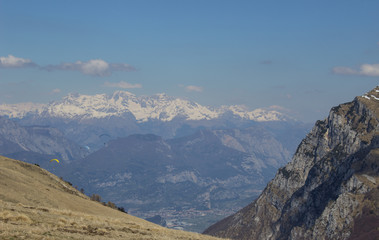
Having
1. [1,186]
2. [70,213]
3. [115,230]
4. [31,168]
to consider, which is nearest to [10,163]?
[31,168]

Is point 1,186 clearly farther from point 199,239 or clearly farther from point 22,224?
point 199,239

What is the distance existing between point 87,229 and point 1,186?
3942cm

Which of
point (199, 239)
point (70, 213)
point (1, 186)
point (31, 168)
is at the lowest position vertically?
point (199, 239)

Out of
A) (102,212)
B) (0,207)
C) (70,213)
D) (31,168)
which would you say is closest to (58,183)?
(31,168)

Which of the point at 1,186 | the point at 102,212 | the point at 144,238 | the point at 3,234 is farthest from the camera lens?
A: the point at 102,212

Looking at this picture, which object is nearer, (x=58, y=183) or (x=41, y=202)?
(x=41, y=202)

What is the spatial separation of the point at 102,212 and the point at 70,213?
94.6ft

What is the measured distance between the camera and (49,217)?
68062 millimetres

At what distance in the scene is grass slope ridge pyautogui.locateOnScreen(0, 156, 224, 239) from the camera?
5469 centimetres

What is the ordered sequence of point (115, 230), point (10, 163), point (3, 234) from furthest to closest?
point (10, 163) < point (115, 230) < point (3, 234)

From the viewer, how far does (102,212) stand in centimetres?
10669

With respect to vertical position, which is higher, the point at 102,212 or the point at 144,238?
the point at 102,212

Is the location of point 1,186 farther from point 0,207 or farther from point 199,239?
point 199,239

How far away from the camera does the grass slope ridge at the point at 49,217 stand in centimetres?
5469
